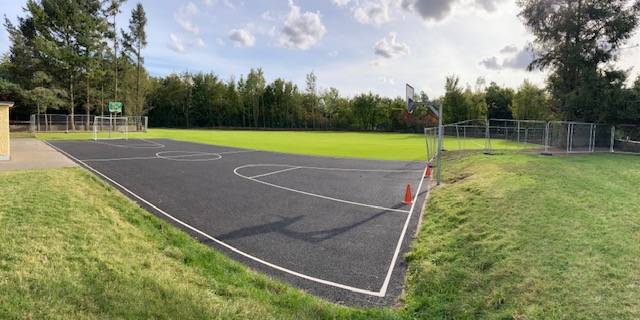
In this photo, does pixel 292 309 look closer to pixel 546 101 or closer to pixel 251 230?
pixel 251 230

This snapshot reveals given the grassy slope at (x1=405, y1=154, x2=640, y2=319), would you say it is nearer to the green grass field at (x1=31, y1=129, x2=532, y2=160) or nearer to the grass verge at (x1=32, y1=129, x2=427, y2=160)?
the green grass field at (x1=31, y1=129, x2=532, y2=160)

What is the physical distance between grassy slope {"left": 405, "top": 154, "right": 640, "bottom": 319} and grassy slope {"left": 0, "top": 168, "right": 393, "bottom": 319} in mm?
1229

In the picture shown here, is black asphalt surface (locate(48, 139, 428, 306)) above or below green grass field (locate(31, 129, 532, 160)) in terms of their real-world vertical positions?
below

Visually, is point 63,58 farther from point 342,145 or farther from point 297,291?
point 297,291

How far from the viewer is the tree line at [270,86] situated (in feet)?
72.6

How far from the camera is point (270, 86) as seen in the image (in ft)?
235

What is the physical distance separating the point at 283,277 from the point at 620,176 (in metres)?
11.6

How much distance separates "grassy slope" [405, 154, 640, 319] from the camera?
3.79m

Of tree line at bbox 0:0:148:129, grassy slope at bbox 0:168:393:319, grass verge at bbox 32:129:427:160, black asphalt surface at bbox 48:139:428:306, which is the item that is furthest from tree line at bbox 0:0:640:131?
grassy slope at bbox 0:168:393:319

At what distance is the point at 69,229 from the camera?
201 inches

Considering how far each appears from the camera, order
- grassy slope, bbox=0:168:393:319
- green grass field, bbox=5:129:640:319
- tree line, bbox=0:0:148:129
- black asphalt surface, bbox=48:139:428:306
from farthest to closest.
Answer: tree line, bbox=0:0:148:129
black asphalt surface, bbox=48:139:428:306
green grass field, bbox=5:129:640:319
grassy slope, bbox=0:168:393:319

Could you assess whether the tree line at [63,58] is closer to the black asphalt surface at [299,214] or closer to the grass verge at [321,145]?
the grass verge at [321,145]

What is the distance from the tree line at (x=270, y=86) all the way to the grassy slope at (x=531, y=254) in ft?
61.2

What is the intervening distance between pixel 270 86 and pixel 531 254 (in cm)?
7062
